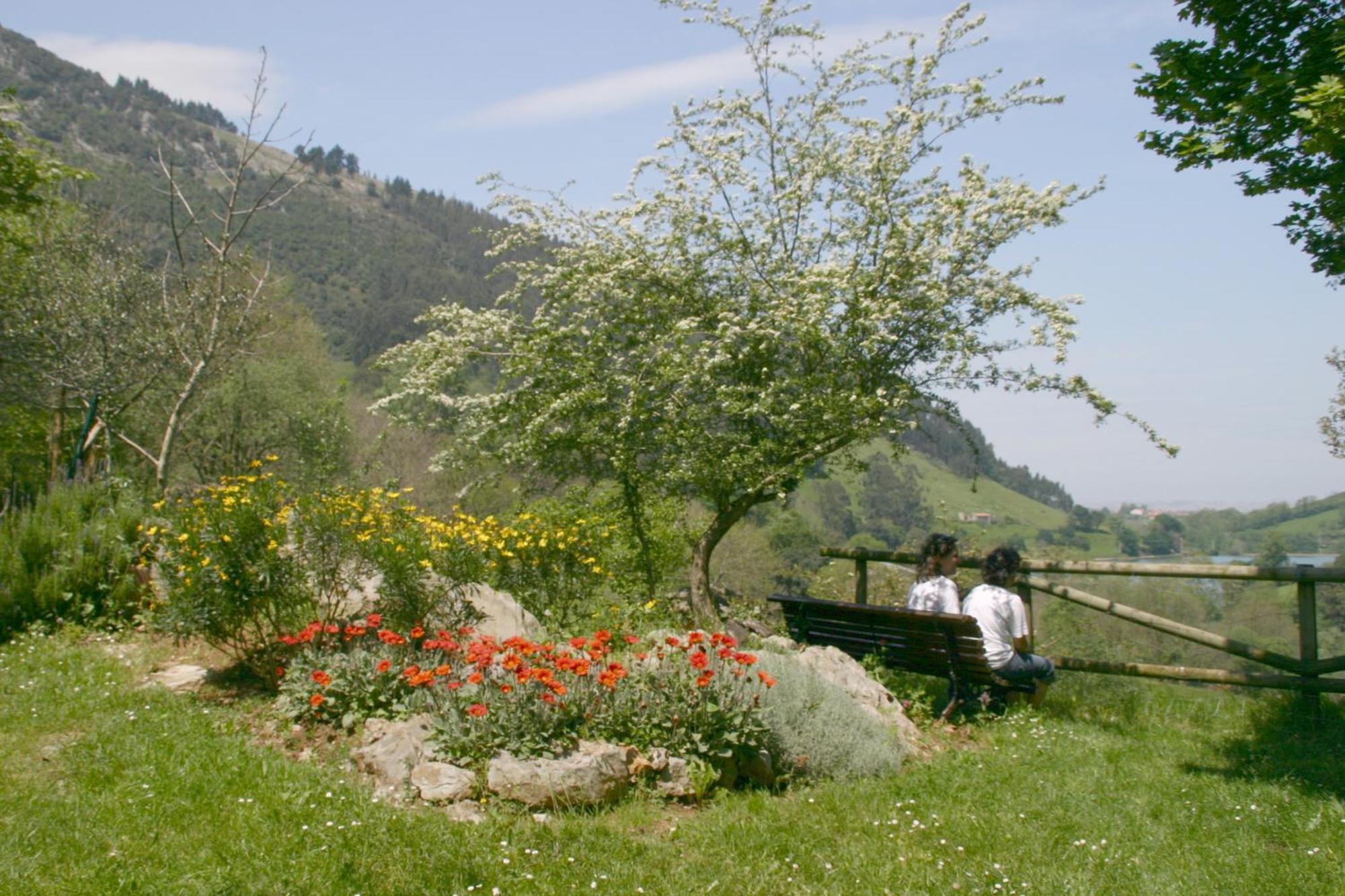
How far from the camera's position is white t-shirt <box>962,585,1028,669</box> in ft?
22.4

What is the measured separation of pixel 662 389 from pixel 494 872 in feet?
18.9

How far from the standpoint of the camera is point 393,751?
486cm

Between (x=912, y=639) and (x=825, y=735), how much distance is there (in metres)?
1.69

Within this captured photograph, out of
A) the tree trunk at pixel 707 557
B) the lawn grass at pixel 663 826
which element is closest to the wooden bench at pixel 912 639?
the lawn grass at pixel 663 826

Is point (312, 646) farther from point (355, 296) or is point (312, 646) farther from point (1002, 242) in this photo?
point (355, 296)

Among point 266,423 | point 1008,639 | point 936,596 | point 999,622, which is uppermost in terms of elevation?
point 266,423

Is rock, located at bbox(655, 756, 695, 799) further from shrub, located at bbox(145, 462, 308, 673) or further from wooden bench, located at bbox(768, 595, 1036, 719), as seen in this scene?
shrub, located at bbox(145, 462, 308, 673)

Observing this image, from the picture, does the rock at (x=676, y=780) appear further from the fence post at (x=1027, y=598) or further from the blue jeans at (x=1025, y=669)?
the fence post at (x=1027, y=598)

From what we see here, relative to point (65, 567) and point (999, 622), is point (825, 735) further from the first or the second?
point (65, 567)

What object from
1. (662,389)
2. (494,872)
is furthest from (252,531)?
(662,389)

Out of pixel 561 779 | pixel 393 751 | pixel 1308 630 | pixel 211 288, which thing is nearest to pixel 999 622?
pixel 1308 630

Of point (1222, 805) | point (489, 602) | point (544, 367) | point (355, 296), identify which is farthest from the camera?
point (355, 296)

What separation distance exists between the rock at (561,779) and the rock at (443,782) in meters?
0.11

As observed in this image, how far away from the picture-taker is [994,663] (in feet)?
22.3
